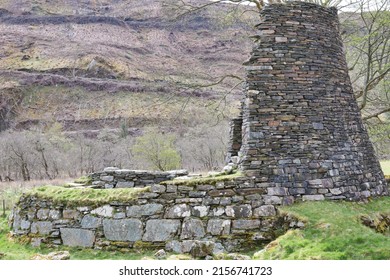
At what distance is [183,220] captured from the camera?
24.6ft

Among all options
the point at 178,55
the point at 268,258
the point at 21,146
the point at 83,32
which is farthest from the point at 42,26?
the point at 268,258

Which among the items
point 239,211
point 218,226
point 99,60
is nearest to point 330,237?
point 239,211

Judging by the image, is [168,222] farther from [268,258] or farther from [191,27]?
[191,27]

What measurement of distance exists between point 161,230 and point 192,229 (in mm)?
590

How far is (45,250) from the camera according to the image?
7902 mm

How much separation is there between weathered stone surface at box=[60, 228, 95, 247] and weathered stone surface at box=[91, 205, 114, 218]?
38 cm

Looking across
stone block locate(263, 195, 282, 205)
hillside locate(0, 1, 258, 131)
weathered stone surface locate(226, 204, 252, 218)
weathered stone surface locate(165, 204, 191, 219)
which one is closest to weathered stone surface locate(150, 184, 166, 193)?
weathered stone surface locate(165, 204, 191, 219)

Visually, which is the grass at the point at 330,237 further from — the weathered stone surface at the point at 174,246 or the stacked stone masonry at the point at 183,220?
the weathered stone surface at the point at 174,246

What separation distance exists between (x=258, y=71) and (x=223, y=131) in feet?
94.1

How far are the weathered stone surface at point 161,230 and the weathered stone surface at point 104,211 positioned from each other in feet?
2.64

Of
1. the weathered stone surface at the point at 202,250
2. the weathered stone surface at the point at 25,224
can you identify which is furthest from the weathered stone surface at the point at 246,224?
the weathered stone surface at the point at 25,224

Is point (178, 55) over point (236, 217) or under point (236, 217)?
over

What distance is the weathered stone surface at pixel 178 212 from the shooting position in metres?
7.53

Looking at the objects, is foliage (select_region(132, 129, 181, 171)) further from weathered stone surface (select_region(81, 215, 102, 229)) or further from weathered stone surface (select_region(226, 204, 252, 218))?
weathered stone surface (select_region(226, 204, 252, 218))
